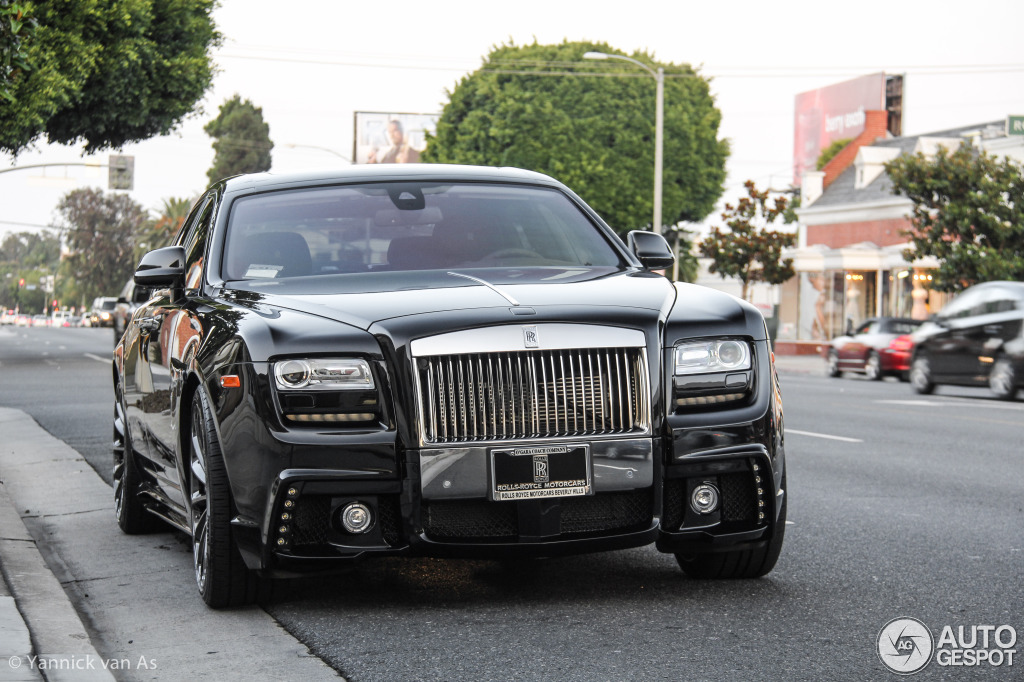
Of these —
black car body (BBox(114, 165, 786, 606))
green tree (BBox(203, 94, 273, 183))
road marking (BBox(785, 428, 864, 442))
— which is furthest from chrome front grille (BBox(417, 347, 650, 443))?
green tree (BBox(203, 94, 273, 183))

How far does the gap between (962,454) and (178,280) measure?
7.79 meters

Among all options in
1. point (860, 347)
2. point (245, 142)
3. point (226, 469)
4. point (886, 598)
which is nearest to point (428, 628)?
point (226, 469)

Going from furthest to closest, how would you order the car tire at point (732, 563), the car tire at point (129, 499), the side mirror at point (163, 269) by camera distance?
the car tire at point (129, 499) < the side mirror at point (163, 269) < the car tire at point (732, 563)

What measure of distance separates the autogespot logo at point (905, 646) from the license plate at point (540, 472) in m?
1.13

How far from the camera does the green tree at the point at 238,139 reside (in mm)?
103250

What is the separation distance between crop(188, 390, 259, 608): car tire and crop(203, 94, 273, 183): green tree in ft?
324

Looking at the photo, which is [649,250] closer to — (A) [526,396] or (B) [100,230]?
(A) [526,396]

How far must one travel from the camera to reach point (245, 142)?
4087 inches

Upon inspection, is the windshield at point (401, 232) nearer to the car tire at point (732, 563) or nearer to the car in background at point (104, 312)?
the car tire at point (732, 563)

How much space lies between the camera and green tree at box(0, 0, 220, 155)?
2533 cm

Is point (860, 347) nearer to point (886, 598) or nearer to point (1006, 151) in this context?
point (1006, 151)

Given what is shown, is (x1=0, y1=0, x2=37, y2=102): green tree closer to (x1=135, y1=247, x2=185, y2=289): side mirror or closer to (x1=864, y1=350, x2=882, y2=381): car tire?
(x1=135, y1=247, x2=185, y2=289): side mirror

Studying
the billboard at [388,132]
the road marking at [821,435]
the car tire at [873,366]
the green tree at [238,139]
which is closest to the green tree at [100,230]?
the green tree at [238,139]
